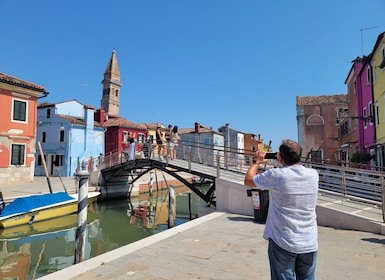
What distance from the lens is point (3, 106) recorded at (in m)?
19.5

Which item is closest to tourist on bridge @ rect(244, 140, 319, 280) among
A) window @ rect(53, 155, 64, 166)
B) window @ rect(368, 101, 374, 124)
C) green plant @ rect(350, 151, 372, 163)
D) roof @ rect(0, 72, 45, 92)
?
green plant @ rect(350, 151, 372, 163)

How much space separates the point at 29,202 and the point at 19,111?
37.1ft

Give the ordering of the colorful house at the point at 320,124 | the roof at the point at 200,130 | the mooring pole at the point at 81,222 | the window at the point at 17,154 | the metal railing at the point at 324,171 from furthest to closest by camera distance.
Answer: the roof at the point at 200,130 < the colorful house at the point at 320,124 < the window at the point at 17,154 < the metal railing at the point at 324,171 < the mooring pole at the point at 81,222

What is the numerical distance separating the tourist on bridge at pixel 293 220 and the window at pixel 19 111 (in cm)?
2246

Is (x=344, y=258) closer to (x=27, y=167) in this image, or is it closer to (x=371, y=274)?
(x=371, y=274)

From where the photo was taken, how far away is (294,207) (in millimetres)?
2305

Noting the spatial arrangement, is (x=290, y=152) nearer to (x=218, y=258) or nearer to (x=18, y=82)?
(x=218, y=258)

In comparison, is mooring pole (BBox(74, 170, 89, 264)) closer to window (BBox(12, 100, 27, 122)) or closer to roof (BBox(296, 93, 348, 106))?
window (BBox(12, 100, 27, 122))

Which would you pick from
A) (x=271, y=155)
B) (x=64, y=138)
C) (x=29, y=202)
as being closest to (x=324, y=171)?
(x=271, y=155)

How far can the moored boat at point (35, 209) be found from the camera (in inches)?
442

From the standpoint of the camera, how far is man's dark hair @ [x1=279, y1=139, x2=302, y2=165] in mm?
2387

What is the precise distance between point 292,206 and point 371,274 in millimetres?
2631

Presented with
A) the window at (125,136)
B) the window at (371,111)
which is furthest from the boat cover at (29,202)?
the window at (125,136)

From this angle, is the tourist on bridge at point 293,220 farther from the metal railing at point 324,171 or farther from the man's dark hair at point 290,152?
the metal railing at point 324,171
